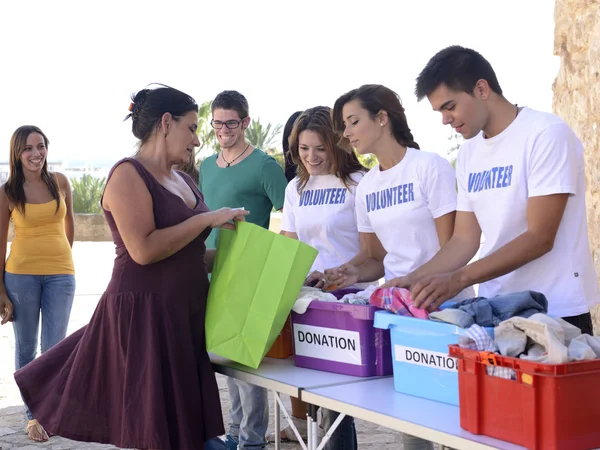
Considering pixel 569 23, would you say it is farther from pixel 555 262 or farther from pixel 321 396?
pixel 321 396

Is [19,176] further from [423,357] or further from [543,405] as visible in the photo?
[543,405]

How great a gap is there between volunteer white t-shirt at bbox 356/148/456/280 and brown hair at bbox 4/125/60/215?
2679mm

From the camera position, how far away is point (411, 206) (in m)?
3.08

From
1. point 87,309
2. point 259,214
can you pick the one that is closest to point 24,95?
point 87,309

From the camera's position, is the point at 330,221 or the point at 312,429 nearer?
the point at 312,429

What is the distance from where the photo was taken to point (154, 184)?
9.09ft

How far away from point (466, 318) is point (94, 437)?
138cm

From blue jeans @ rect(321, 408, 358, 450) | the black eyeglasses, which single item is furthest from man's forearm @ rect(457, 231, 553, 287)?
the black eyeglasses

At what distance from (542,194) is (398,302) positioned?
1.78ft

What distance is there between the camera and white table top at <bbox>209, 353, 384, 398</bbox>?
8.38 ft

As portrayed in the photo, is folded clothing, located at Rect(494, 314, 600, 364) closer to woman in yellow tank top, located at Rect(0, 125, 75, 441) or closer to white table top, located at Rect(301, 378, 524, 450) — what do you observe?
white table top, located at Rect(301, 378, 524, 450)

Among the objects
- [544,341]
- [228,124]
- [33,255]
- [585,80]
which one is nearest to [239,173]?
[228,124]

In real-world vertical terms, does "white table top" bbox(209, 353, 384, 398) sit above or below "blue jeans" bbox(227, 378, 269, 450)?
above

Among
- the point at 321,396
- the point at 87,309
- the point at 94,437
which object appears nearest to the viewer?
the point at 321,396
